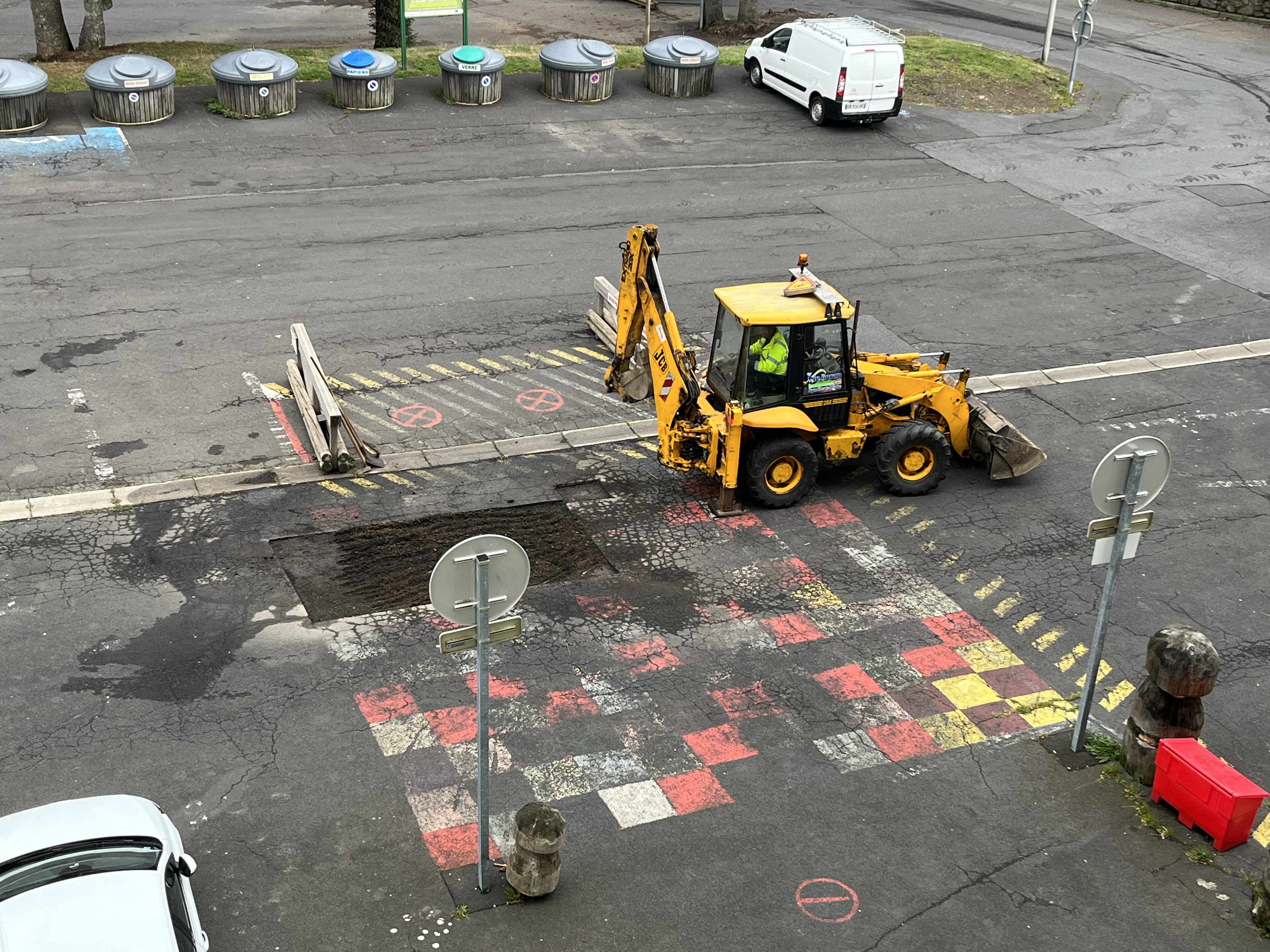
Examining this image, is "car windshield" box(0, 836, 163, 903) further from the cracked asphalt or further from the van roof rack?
the van roof rack

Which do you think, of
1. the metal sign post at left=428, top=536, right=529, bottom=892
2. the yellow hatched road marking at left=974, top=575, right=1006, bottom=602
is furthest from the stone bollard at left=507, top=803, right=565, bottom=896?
the yellow hatched road marking at left=974, top=575, right=1006, bottom=602

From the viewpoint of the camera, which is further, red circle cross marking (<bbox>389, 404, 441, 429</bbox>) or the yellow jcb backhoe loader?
red circle cross marking (<bbox>389, 404, 441, 429</bbox>)

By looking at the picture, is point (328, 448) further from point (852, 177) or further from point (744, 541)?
point (852, 177)

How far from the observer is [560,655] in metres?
10.8

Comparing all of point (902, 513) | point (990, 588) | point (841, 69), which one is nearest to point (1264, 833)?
point (990, 588)

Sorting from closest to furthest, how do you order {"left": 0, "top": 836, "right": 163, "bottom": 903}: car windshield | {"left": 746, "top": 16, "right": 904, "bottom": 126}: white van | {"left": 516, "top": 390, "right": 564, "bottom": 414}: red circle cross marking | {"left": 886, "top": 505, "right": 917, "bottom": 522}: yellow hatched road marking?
1. {"left": 0, "top": 836, "right": 163, "bottom": 903}: car windshield
2. {"left": 886, "top": 505, "right": 917, "bottom": 522}: yellow hatched road marking
3. {"left": 516, "top": 390, "right": 564, "bottom": 414}: red circle cross marking
4. {"left": 746, "top": 16, "right": 904, "bottom": 126}: white van

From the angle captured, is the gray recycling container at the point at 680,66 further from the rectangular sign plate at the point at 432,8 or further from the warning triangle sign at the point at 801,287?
the warning triangle sign at the point at 801,287

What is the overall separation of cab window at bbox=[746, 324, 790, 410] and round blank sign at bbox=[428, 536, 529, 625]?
5.58 m

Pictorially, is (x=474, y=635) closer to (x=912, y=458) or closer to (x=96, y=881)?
(x=96, y=881)

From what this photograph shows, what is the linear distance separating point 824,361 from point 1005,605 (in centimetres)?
307

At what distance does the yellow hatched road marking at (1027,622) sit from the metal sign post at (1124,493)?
6.39ft

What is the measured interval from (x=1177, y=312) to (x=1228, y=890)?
39.3 ft

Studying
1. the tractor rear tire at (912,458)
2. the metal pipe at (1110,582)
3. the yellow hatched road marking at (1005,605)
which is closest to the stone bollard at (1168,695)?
the metal pipe at (1110,582)

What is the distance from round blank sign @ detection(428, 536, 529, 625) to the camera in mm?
7285
